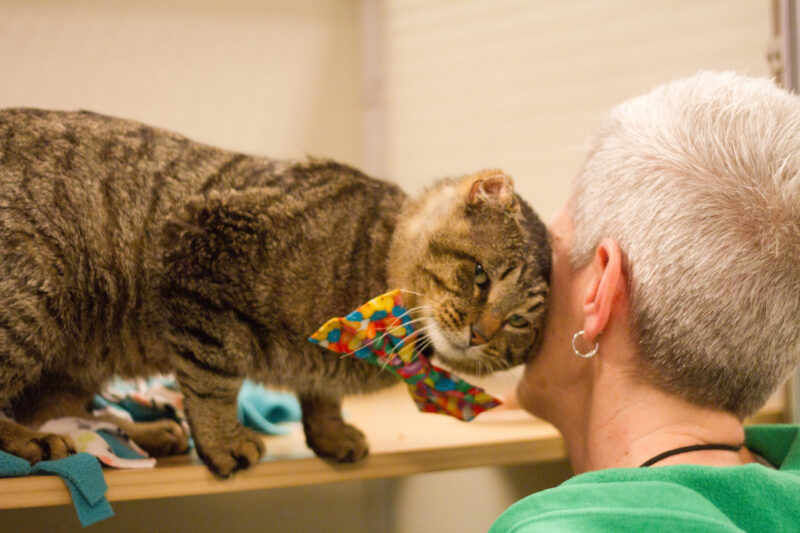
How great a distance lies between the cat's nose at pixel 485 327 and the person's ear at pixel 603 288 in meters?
0.18

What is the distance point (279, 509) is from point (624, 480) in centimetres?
67

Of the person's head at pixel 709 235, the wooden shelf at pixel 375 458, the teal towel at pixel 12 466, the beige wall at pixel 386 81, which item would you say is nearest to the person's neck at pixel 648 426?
the person's head at pixel 709 235

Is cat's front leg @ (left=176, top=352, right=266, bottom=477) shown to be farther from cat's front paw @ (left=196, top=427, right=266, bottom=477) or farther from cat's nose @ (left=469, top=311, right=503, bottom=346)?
cat's nose @ (left=469, top=311, right=503, bottom=346)

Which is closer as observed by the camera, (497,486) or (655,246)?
(655,246)

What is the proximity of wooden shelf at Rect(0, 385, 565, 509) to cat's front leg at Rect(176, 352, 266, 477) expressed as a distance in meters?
0.02

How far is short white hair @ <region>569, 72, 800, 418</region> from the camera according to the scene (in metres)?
0.82

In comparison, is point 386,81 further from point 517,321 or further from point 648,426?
point 648,426

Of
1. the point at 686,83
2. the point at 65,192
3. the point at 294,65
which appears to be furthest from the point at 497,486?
the point at 294,65

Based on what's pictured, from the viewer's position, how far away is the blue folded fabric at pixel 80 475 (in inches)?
35.1

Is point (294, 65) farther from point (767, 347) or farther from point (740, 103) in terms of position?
point (767, 347)

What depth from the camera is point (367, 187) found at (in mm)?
1256

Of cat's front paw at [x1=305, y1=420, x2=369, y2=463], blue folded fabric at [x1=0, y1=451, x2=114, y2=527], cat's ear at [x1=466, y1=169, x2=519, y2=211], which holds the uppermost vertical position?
cat's ear at [x1=466, y1=169, x2=519, y2=211]

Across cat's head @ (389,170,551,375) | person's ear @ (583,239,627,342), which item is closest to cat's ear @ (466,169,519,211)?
cat's head @ (389,170,551,375)

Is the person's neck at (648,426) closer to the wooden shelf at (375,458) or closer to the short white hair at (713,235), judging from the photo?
the short white hair at (713,235)
